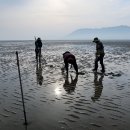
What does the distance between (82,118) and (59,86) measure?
4.86m

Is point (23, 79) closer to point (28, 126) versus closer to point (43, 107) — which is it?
point (43, 107)

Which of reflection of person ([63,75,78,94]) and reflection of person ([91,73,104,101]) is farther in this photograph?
reflection of person ([63,75,78,94])

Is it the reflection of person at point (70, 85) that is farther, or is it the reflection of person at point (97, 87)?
the reflection of person at point (70, 85)

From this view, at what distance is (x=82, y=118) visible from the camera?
7863mm

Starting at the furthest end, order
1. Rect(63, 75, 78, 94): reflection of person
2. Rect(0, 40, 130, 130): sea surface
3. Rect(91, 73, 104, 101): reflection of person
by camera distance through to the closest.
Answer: Rect(63, 75, 78, 94): reflection of person
Rect(91, 73, 104, 101): reflection of person
Rect(0, 40, 130, 130): sea surface

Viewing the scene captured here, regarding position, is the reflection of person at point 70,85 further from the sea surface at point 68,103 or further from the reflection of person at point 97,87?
the reflection of person at point 97,87

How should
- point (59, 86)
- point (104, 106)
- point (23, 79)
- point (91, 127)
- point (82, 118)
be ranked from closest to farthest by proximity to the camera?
point (91, 127) < point (82, 118) < point (104, 106) < point (59, 86) < point (23, 79)

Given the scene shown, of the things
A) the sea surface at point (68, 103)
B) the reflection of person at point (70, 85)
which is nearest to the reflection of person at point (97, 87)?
the sea surface at point (68, 103)

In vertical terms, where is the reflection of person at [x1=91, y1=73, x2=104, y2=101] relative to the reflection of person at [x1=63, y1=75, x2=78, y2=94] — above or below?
above

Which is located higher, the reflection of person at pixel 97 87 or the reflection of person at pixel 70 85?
the reflection of person at pixel 97 87

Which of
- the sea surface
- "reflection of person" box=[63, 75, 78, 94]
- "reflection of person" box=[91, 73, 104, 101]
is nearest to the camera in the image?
the sea surface

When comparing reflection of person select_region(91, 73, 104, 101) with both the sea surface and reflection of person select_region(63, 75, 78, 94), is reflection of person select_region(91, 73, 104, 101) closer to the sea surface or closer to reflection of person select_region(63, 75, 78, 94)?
the sea surface

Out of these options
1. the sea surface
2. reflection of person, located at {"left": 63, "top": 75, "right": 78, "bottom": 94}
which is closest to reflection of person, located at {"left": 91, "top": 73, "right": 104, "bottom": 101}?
the sea surface

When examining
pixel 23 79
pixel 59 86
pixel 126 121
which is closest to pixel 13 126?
pixel 126 121
